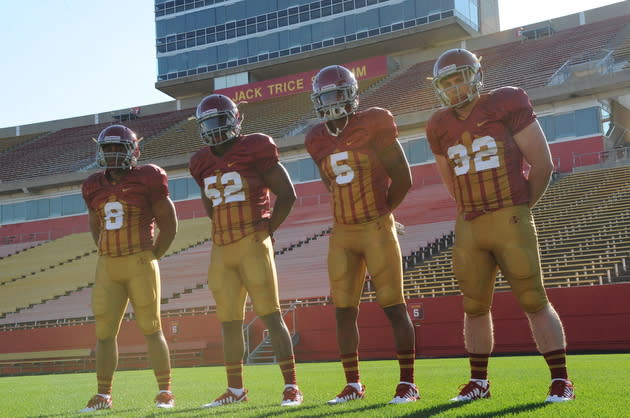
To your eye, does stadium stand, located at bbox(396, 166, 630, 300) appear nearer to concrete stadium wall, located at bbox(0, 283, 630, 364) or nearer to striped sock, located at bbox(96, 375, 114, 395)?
concrete stadium wall, located at bbox(0, 283, 630, 364)

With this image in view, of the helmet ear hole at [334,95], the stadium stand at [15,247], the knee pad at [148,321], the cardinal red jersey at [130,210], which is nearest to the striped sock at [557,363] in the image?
the helmet ear hole at [334,95]

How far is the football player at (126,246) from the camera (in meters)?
5.67

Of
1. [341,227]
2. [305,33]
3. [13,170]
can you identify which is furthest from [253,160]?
[13,170]

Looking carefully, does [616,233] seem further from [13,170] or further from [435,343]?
[13,170]

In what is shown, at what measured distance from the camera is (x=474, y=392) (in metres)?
4.47

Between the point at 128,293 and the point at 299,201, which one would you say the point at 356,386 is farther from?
the point at 299,201

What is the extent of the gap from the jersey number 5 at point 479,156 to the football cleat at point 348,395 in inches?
59.2

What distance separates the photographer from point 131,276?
570 cm

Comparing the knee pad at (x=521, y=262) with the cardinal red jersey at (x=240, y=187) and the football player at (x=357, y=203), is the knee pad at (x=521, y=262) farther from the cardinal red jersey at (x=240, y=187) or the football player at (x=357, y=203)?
the cardinal red jersey at (x=240, y=187)

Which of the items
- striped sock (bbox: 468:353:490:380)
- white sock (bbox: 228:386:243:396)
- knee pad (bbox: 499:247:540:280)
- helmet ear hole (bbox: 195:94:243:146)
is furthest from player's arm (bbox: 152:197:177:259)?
knee pad (bbox: 499:247:540:280)

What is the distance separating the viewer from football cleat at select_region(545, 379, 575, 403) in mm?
4125

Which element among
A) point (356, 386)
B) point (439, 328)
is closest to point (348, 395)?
point (356, 386)

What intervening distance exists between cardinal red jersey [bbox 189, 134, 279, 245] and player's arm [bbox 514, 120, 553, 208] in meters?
1.77

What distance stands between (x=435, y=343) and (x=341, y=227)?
26.6ft
